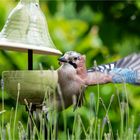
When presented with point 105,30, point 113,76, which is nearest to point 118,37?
point 105,30

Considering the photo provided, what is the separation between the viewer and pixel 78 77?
1.31 meters

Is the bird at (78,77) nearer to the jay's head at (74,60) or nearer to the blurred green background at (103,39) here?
the jay's head at (74,60)

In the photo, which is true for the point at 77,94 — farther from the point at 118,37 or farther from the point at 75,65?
the point at 118,37

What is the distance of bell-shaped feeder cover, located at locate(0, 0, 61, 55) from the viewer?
4.19 feet

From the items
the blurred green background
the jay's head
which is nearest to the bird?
the jay's head

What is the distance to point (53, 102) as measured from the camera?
1.28 metres

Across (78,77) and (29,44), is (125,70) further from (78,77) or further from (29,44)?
(29,44)

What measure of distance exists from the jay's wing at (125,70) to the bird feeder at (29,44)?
0.12m

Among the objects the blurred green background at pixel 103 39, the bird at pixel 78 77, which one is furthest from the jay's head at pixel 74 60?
the blurred green background at pixel 103 39

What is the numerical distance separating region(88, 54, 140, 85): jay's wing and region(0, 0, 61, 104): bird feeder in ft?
0.38

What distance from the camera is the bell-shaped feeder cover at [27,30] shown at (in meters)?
1.28

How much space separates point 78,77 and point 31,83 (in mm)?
104

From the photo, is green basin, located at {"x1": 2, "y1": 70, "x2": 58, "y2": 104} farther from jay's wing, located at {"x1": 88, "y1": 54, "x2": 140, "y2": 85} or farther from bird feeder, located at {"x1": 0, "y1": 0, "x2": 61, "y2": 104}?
jay's wing, located at {"x1": 88, "y1": 54, "x2": 140, "y2": 85}

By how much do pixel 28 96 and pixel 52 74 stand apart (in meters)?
0.06
